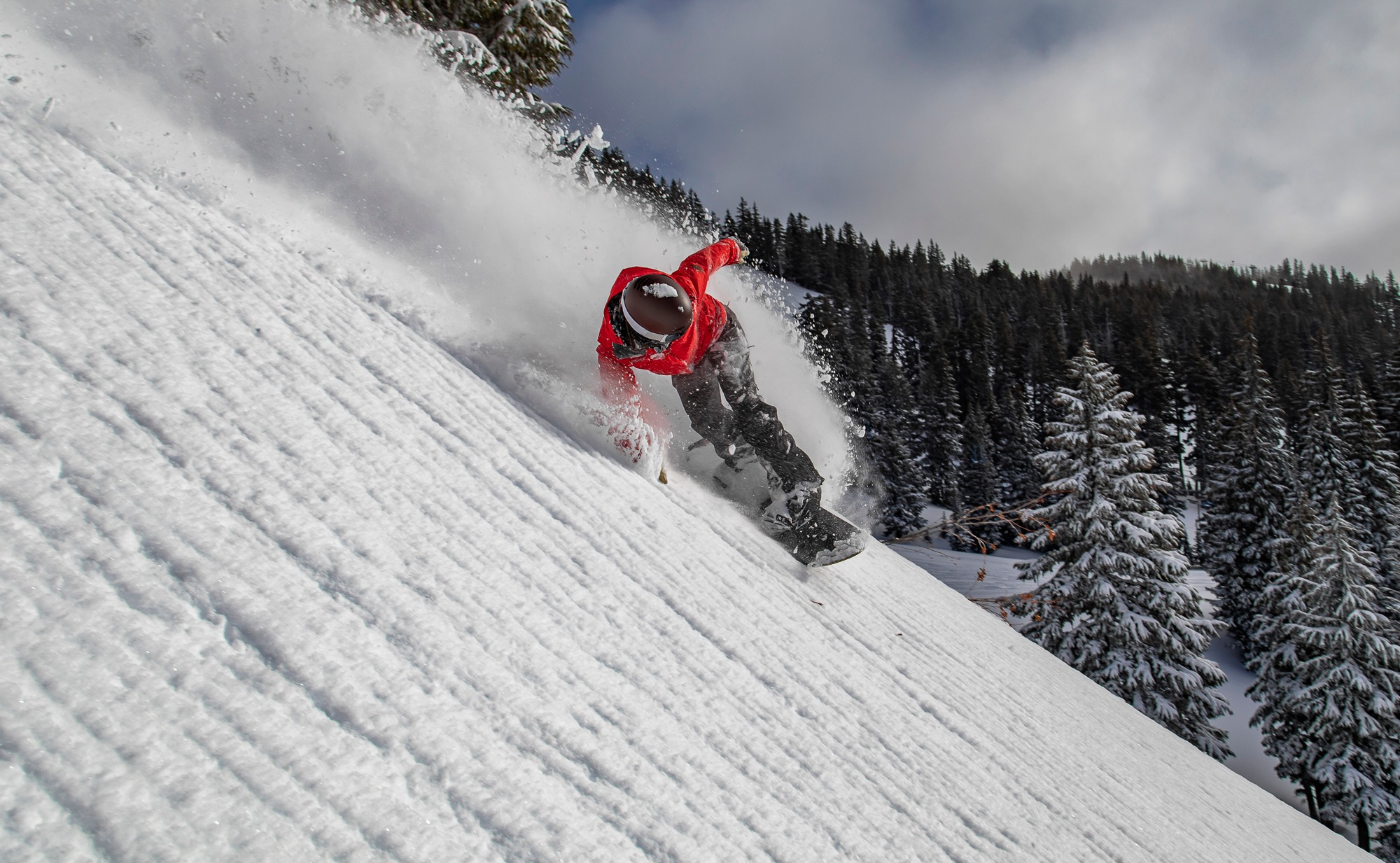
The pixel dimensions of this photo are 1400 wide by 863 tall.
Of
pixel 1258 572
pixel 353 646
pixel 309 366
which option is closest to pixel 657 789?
pixel 353 646

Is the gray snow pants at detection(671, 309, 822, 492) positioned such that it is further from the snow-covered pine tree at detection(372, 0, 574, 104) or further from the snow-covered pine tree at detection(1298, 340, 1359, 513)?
the snow-covered pine tree at detection(1298, 340, 1359, 513)

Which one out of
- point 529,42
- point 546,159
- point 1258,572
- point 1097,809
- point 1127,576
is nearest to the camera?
point 1097,809

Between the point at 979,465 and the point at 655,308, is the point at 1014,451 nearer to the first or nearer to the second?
the point at 979,465

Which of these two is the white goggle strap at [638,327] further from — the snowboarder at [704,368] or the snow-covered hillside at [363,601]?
the snow-covered hillside at [363,601]

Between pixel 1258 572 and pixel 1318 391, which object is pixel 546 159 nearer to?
pixel 1258 572

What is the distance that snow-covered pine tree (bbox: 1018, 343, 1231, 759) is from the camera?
13875 millimetres

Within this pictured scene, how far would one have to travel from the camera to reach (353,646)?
1.26 m

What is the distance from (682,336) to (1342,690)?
21.2 m

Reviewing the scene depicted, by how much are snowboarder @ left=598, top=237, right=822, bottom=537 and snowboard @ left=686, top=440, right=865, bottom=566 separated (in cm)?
4

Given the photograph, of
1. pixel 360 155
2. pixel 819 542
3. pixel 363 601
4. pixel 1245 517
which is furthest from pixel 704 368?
pixel 1245 517

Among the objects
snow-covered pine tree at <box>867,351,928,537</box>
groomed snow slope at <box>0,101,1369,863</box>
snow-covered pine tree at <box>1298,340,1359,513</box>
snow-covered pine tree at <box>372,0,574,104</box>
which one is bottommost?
groomed snow slope at <box>0,101,1369,863</box>

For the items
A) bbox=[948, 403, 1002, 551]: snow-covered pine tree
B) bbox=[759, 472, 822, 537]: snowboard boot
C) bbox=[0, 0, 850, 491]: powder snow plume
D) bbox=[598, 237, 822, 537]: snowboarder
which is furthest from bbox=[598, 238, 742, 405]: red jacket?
bbox=[948, 403, 1002, 551]: snow-covered pine tree

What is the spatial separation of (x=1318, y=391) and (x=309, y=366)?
5639 cm

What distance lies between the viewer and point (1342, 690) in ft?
51.2
